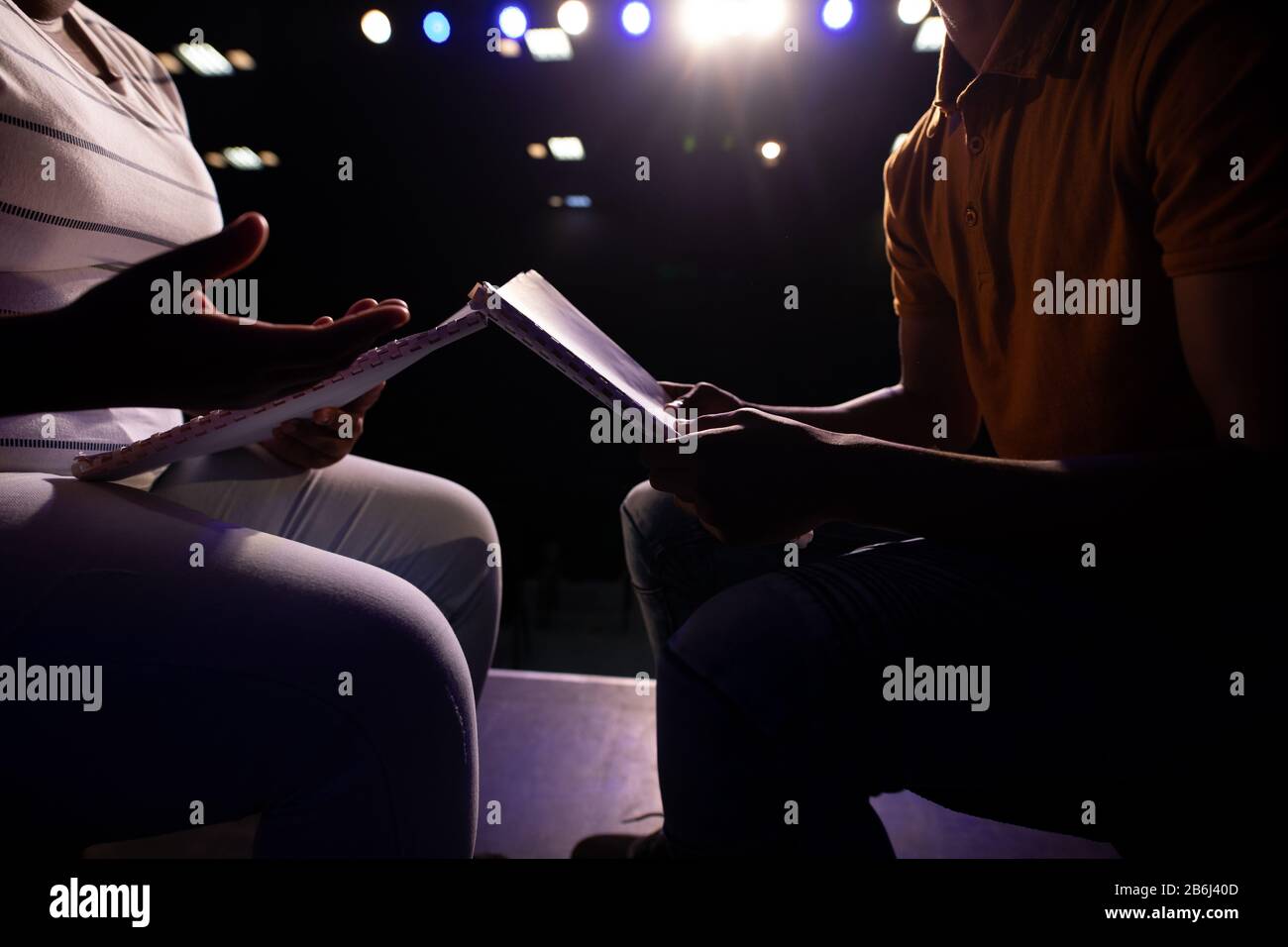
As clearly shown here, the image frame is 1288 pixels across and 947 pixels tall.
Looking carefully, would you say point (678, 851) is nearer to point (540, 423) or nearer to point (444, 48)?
point (444, 48)

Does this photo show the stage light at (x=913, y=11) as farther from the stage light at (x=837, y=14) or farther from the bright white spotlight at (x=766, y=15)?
the bright white spotlight at (x=766, y=15)

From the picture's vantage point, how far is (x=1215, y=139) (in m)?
0.43

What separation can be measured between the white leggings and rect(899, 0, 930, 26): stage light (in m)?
2.73

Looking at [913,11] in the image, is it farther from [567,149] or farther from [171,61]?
[171,61]

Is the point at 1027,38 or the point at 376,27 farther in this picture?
the point at 376,27

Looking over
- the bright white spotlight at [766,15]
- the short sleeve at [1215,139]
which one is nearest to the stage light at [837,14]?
the bright white spotlight at [766,15]

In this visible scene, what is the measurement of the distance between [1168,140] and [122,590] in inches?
32.1

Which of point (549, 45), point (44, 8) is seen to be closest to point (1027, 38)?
point (44, 8)

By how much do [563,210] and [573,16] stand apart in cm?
151

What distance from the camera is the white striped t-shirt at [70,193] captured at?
547mm

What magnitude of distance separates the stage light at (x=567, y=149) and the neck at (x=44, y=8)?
275cm

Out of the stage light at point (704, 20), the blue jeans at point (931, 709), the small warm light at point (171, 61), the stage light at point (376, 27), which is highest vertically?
the small warm light at point (171, 61)

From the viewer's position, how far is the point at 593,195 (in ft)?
12.0

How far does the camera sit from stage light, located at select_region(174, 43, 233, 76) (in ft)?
8.91
